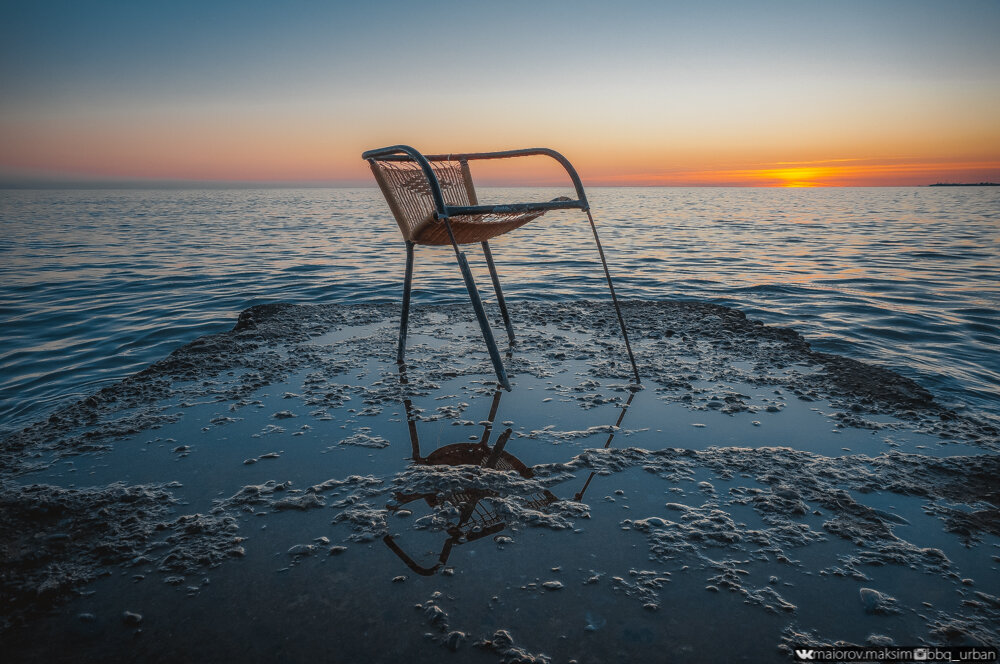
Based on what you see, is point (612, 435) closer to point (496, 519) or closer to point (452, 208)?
point (496, 519)

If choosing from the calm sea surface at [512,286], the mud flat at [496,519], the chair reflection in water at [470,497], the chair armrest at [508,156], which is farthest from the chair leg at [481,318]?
the calm sea surface at [512,286]

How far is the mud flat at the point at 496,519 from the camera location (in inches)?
58.4

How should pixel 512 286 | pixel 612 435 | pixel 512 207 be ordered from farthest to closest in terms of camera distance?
pixel 512 286, pixel 512 207, pixel 612 435

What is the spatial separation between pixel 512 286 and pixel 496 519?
20.2 feet

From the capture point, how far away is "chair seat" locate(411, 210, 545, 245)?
3266 mm

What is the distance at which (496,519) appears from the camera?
2018 mm

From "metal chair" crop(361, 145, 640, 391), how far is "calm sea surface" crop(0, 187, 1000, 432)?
2.56m

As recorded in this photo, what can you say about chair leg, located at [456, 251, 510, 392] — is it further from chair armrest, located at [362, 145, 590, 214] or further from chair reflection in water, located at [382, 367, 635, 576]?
chair armrest, located at [362, 145, 590, 214]

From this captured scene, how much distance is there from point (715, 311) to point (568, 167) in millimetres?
3068

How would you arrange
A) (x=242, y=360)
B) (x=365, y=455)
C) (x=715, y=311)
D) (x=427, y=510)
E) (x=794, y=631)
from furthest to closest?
(x=715, y=311)
(x=242, y=360)
(x=365, y=455)
(x=427, y=510)
(x=794, y=631)

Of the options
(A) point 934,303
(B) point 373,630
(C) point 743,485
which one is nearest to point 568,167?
(C) point 743,485

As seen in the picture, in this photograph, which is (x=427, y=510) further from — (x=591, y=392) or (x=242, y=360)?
(x=242, y=360)

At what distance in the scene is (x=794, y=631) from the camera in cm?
148

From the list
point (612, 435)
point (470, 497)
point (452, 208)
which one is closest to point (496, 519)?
point (470, 497)
